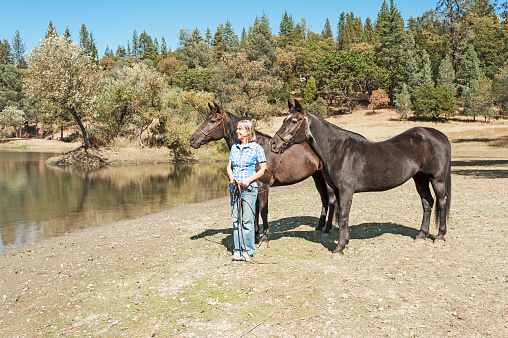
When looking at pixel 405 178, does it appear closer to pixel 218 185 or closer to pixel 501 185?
pixel 501 185

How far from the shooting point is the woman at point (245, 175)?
756cm

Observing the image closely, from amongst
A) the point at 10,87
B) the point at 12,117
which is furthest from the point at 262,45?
the point at 10,87

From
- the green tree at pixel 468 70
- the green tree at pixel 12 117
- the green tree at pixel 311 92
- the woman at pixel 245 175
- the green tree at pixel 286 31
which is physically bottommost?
the woman at pixel 245 175

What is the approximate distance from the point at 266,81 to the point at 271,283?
47281 millimetres

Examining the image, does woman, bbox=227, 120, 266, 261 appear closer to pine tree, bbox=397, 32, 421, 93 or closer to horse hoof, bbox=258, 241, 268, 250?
horse hoof, bbox=258, 241, 268, 250

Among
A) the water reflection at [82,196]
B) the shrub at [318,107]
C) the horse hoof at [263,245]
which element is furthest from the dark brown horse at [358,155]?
the shrub at [318,107]

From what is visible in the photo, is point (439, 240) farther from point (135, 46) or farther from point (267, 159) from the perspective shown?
point (135, 46)

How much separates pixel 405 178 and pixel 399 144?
788mm

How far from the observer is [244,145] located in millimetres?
7574

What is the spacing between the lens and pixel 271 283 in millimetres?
6715

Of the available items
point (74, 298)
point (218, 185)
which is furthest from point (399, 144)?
point (218, 185)

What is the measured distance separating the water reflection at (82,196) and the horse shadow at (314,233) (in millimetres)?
6829

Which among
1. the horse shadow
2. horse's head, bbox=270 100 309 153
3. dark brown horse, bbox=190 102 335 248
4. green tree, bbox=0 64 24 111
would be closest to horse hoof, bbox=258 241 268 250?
dark brown horse, bbox=190 102 335 248

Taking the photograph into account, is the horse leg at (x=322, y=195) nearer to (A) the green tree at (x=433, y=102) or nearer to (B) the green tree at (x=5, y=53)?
(A) the green tree at (x=433, y=102)
